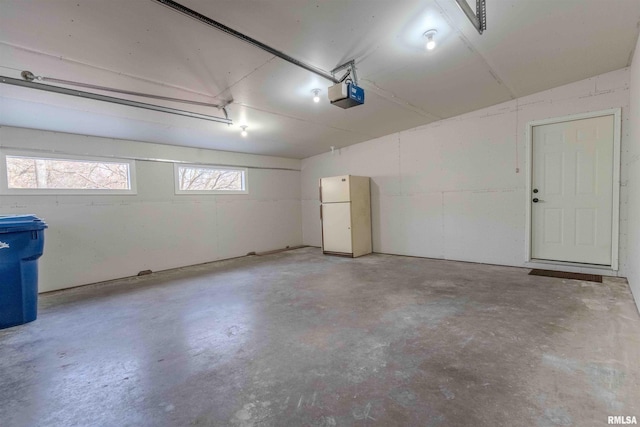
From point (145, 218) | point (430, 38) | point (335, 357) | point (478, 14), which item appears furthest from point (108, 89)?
point (478, 14)

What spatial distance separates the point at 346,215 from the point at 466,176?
2199 mm

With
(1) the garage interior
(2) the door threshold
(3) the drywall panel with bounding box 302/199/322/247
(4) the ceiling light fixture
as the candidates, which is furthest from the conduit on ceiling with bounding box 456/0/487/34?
(3) the drywall panel with bounding box 302/199/322/247

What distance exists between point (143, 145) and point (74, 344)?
349 cm

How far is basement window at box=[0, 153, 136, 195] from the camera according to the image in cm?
381

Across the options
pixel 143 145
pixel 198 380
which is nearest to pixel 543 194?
pixel 198 380

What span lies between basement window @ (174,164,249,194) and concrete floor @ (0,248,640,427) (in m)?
2.44

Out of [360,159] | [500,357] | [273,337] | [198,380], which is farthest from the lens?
[360,159]

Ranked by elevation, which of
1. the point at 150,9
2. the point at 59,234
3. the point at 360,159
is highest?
the point at 150,9

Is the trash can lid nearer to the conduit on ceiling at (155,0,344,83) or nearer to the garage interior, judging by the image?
the garage interior

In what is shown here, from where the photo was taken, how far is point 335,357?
2.05 m

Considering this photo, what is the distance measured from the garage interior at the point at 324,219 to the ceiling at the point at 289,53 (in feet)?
0.08

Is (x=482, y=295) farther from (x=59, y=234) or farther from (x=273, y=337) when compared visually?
(x=59, y=234)

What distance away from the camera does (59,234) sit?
4.09 m

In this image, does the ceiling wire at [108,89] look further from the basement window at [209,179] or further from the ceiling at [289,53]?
the basement window at [209,179]
